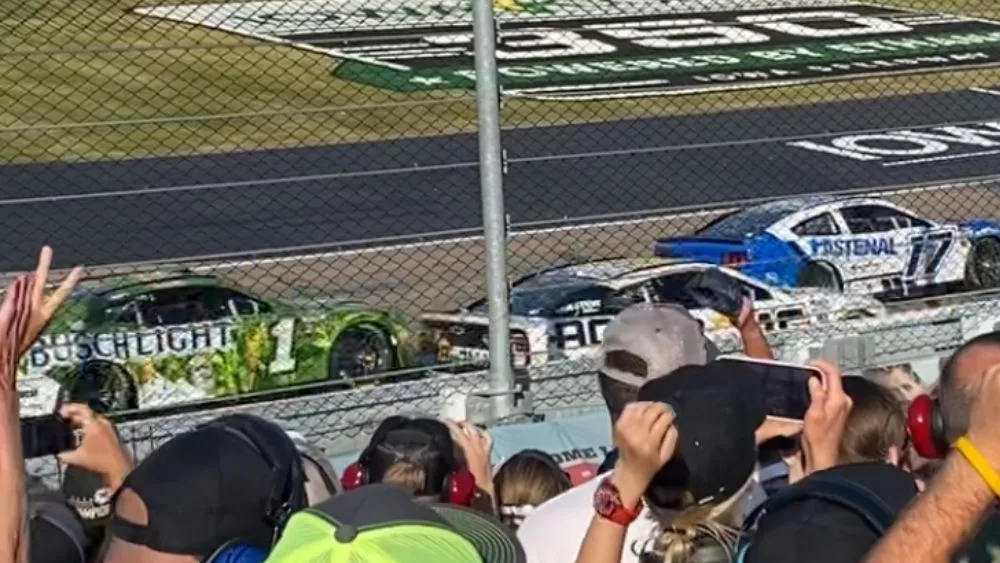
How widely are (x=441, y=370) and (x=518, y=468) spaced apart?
2.97 metres

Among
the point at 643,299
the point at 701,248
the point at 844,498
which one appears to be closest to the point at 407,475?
the point at 844,498

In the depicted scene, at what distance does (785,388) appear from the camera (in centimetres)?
350

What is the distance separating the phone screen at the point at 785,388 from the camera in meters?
3.46

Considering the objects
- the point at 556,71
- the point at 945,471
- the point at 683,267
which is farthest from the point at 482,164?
the point at 556,71

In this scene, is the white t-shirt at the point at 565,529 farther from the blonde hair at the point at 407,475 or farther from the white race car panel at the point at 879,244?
the white race car panel at the point at 879,244

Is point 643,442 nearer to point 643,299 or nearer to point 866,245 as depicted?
point 643,299

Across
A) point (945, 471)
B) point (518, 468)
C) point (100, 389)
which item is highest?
point (945, 471)

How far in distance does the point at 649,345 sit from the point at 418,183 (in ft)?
53.8

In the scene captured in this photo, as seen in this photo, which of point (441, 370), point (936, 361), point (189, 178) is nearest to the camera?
point (936, 361)

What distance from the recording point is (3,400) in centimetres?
264

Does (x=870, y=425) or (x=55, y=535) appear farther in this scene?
(x=870, y=425)

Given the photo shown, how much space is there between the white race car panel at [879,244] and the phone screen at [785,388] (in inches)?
441

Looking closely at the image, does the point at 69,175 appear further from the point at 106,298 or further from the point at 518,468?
the point at 518,468

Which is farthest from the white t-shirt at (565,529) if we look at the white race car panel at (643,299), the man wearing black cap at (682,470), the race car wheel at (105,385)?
the race car wheel at (105,385)
